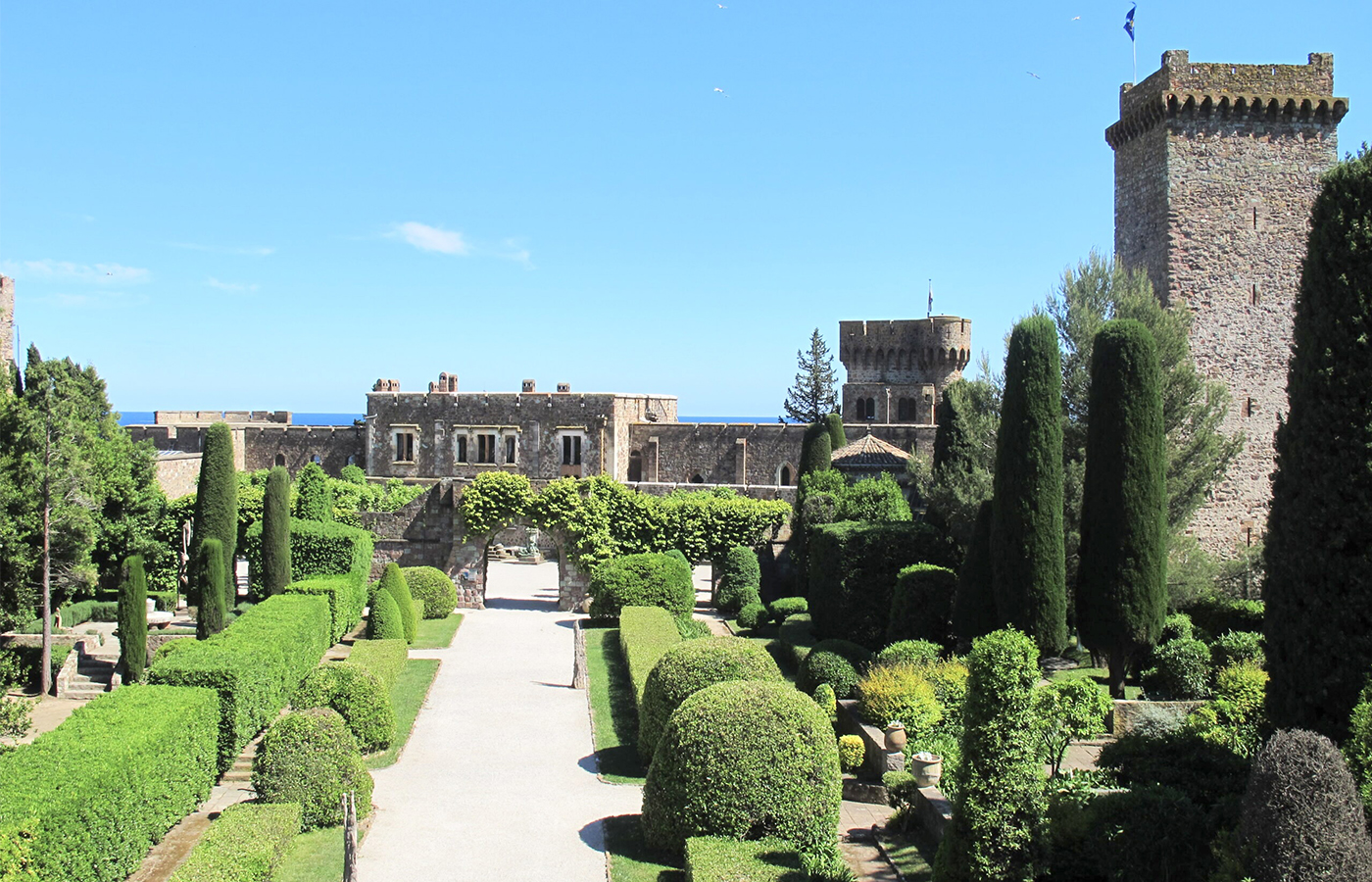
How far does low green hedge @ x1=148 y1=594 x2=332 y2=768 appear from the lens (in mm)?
16594

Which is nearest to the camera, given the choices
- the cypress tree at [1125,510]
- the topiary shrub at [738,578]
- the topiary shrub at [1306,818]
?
the topiary shrub at [1306,818]

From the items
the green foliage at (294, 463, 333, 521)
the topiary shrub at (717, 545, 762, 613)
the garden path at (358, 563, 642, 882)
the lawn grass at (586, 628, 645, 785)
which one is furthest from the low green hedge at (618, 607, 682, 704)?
the green foliage at (294, 463, 333, 521)

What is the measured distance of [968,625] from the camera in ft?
66.3

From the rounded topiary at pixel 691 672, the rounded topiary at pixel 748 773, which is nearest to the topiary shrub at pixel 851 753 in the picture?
the rounded topiary at pixel 691 672

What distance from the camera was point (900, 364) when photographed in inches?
2160

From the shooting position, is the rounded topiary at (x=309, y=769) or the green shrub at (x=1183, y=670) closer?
the rounded topiary at (x=309, y=769)

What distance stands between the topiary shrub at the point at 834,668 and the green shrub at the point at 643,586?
30.4 feet

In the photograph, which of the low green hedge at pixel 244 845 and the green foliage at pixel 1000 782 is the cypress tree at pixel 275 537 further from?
the green foliage at pixel 1000 782

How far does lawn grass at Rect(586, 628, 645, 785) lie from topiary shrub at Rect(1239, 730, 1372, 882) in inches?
419

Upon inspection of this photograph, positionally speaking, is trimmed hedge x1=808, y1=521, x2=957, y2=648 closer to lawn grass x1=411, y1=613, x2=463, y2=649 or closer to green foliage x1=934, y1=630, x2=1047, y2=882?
lawn grass x1=411, y1=613, x2=463, y2=649

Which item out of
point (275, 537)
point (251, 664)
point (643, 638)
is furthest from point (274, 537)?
point (251, 664)

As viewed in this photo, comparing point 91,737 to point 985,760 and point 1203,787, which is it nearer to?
point 985,760

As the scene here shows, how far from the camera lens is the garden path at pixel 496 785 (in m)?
13.5

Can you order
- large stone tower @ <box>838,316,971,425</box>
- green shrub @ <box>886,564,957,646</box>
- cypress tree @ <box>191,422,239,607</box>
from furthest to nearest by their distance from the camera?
large stone tower @ <box>838,316,971,425</box>, cypress tree @ <box>191,422,239,607</box>, green shrub @ <box>886,564,957,646</box>
